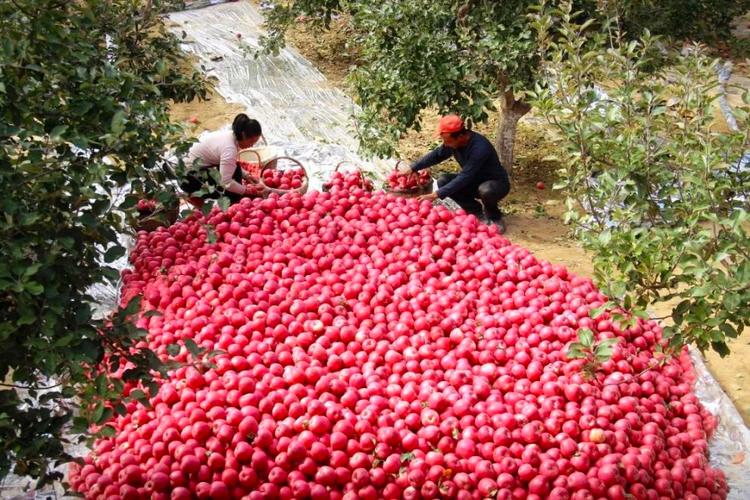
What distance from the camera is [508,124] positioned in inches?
331

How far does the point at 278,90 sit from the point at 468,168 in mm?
4240

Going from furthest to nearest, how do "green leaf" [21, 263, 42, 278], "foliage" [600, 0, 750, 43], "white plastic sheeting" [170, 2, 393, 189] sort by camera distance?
"white plastic sheeting" [170, 2, 393, 189] < "foliage" [600, 0, 750, 43] < "green leaf" [21, 263, 42, 278]

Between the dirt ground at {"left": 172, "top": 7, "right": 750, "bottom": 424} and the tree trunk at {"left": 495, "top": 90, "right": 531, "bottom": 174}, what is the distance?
0.35 metres

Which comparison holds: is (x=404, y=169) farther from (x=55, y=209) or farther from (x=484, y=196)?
(x=55, y=209)

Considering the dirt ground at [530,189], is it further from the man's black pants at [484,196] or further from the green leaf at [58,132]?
the green leaf at [58,132]

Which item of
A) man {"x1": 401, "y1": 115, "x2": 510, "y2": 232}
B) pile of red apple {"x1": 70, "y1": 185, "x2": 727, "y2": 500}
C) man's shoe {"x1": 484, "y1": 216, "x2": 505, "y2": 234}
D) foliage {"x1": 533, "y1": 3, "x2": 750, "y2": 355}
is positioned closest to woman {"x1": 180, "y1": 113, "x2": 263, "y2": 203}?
pile of red apple {"x1": 70, "y1": 185, "x2": 727, "y2": 500}

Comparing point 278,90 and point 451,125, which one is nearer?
point 451,125

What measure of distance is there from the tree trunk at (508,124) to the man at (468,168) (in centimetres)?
122

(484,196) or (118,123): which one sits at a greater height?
(118,123)

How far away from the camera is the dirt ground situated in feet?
18.3

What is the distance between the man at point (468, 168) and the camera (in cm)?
682

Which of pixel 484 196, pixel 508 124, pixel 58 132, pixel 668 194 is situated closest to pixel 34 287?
pixel 58 132

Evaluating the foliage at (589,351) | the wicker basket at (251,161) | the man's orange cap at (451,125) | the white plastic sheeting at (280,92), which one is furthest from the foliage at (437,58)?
the foliage at (589,351)

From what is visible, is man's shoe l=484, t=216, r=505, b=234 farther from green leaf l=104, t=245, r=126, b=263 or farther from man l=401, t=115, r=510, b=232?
green leaf l=104, t=245, r=126, b=263
